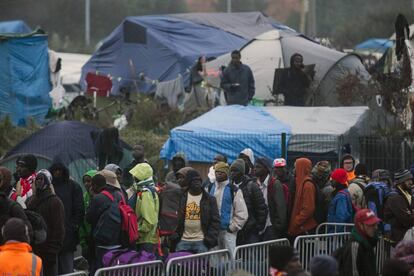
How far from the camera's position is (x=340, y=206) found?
1450cm

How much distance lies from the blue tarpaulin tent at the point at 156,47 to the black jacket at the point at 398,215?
19671 mm

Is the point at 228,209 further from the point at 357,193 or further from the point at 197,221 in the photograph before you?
the point at 357,193

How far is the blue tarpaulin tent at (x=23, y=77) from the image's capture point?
28828 mm

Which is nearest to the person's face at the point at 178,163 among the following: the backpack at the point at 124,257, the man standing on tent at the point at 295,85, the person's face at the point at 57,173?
the person's face at the point at 57,173

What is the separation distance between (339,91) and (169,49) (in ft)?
38.2


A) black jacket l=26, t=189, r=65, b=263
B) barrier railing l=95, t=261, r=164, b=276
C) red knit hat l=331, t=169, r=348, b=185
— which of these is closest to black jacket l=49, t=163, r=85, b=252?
black jacket l=26, t=189, r=65, b=263

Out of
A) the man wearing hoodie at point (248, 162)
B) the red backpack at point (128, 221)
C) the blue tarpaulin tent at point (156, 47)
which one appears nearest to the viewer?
the red backpack at point (128, 221)

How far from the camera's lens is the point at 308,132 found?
20188 mm

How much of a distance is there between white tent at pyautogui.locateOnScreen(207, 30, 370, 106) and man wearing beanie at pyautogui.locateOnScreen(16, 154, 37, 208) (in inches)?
453

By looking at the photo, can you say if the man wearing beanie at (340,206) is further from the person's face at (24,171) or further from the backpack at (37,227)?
the backpack at (37,227)

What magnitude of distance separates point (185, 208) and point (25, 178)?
2.06 metres

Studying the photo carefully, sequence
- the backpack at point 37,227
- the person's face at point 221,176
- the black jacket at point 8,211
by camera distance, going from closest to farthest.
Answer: the black jacket at point 8,211 < the backpack at point 37,227 < the person's face at point 221,176

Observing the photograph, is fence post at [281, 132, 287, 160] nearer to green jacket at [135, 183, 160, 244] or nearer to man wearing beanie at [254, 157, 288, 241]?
man wearing beanie at [254, 157, 288, 241]

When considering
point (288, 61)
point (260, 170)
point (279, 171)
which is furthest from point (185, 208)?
point (288, 61)
